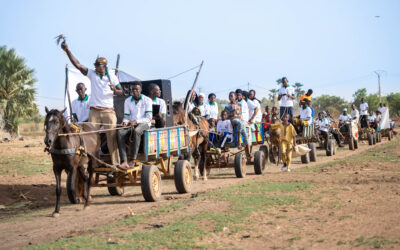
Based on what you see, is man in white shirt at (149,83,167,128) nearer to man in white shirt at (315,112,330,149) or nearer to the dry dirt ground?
the dry dirt ground

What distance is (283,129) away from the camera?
14.5 meters

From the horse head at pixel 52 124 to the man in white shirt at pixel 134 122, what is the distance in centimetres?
133

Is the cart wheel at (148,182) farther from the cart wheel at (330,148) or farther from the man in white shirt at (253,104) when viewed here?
the cart wheel at (330,148)

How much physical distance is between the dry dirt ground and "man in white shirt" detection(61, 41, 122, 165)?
1.48 m

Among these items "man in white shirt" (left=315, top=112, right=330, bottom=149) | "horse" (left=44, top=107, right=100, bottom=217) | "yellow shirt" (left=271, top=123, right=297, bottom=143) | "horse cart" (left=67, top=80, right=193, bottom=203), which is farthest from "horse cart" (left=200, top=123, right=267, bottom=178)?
"man in white shirt" (left=315, top=112, right=330, bottom=149)

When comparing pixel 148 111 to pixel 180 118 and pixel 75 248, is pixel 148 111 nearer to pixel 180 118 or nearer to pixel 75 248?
pixel 180 118

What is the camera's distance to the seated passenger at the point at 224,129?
45.7ft

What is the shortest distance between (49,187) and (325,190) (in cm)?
847

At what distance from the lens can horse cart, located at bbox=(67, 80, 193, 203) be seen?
946 cm

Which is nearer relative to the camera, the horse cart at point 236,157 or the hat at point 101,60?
the hat at point 101,60

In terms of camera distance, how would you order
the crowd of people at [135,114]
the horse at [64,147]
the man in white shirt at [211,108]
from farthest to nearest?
1. the man in white shirt at [211,108]
2. the crowd of people at [135,114]
3. the horse at [64,147]

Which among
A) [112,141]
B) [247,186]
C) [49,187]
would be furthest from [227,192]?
[49,187]

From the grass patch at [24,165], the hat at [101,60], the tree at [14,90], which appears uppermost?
the tree at [14,90]

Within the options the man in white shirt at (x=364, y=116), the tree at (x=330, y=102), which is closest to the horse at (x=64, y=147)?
the man in white shirt at (x=364, y=116)
